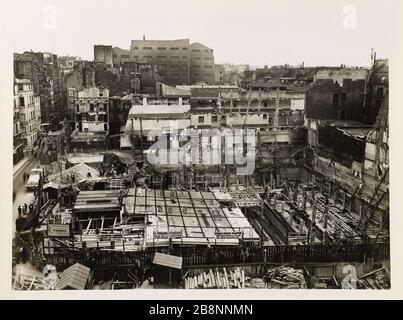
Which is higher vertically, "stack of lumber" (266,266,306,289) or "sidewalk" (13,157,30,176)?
"sidewalk" (13,157,30,176)

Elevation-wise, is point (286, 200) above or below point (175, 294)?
above

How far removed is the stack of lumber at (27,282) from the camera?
5.70 meters

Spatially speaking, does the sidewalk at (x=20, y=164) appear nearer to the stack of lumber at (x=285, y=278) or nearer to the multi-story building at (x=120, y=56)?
the multi-story building at (x=120, y=56)

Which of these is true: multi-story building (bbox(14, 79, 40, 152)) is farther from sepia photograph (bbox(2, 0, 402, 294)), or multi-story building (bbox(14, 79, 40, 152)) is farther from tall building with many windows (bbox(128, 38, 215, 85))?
tall building with many windows (bbox(128, 38, 215, 85))

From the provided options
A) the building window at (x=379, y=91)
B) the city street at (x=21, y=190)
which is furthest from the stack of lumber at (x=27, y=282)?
the building window at (x=379, y=91)

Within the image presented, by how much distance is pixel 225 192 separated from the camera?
21.5 ft

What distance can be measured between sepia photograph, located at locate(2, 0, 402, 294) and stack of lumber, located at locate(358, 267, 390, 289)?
16 millimetres

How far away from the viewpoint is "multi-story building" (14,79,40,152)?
5.88 meters

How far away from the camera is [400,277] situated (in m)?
5.84

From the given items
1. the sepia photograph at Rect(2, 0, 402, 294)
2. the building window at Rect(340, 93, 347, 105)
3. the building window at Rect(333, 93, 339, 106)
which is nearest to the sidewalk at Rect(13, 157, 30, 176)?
the sepia photograph at Rect(2, 0, 402, 294)

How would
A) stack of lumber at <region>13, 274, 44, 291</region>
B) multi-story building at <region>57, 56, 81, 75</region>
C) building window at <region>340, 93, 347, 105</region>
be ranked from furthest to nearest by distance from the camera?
building window at <region>340, 93, 347, 105</region> → multi-story building at <region>57, 56, 81, 75</region> → stack of lumber at <region>13, 274, 44, 291</region>

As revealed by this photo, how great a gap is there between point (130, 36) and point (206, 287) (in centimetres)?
353
